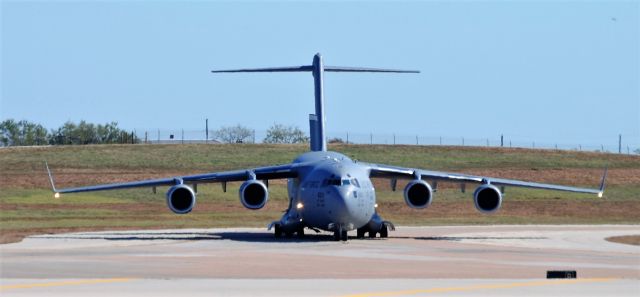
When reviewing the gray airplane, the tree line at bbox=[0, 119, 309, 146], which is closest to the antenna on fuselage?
the gray airplane

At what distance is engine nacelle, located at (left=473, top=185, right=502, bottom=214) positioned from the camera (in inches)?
1679

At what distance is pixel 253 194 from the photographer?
137 feet

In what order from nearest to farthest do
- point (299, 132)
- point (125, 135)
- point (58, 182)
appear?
point (58, 182) < point (125, 135) < point (299, 132)

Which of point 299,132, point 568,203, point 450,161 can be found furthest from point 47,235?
point 299,132

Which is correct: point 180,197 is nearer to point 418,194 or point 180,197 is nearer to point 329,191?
point 329,191

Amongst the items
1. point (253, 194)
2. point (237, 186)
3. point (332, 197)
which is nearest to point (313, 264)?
point (332, 197)

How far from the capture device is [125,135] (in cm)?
12838

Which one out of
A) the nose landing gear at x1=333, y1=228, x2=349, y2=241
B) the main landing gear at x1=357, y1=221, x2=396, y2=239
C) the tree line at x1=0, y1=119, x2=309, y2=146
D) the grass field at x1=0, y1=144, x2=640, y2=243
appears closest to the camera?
the nose landing gear at x1=333, y1=228, x2=349, y2=241

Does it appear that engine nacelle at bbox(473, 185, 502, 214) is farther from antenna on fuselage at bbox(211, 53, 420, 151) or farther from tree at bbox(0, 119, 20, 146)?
tree at bbox(0, 119, 20, 146)

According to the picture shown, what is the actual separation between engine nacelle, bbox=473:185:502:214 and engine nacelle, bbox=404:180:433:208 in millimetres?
1757

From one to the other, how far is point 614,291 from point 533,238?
73.5ft

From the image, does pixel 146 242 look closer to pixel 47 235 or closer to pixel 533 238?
pixel 47 235

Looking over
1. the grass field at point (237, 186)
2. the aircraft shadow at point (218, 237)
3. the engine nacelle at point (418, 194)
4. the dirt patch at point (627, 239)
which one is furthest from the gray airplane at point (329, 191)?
the grass field at point (237, 186)

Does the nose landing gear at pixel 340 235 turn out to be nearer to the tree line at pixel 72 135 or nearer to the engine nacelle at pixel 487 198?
the engine nacelle at pixel 487 198
